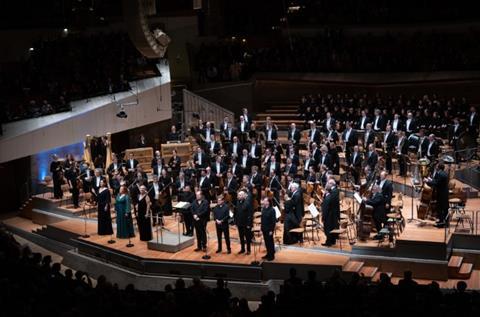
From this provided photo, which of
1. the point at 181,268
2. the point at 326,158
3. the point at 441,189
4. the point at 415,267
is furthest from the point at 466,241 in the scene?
the point at 181,268

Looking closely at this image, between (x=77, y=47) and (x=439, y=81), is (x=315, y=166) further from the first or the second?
(x=77, y=47)

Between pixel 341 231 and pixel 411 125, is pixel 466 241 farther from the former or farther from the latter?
pixel 411 125

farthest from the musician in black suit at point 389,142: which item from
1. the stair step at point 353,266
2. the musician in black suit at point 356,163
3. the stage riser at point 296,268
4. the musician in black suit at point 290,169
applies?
the stage riser at point 296,268

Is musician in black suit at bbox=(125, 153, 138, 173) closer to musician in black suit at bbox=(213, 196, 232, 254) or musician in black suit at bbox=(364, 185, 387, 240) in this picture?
musician in black suit at bbox=(213, 196, 232, 254)

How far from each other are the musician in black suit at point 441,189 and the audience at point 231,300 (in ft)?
20.5

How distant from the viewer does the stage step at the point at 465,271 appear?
1497cm

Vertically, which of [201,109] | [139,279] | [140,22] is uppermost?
[140,22]

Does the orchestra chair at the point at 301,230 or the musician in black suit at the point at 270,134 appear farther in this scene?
the musician in black suit at the point at 270,134

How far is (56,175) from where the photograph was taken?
21.6m

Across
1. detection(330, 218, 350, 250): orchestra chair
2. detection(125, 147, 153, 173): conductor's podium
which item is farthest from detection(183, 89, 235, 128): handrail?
detection(330, 218, 350, 250): orchestra chair

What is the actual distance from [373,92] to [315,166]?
892 centimetres

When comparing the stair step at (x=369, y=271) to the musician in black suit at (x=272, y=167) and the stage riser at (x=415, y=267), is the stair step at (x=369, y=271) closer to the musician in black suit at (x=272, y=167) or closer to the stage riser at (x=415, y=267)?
the stage riser at (x=415, y=267)

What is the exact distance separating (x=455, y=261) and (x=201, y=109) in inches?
524

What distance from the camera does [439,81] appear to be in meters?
25.7
